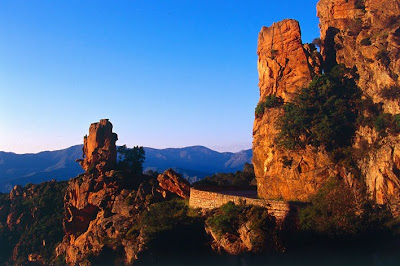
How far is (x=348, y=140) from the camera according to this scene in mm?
30594

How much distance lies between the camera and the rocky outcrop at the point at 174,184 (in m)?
35.0

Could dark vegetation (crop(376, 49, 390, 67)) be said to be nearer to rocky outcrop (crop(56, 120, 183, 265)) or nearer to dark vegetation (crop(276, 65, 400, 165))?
dark vegetation (crop(276, 65, 400, 165))

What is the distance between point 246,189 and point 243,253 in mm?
15627

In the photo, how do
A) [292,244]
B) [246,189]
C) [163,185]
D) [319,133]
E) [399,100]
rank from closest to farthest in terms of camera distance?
[292,244], [399,100], [319,133], [163,185], [246,189]

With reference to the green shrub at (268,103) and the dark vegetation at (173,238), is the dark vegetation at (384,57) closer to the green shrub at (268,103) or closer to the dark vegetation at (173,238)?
the green shrub at (268,103)

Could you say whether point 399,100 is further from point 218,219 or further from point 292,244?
point 218,219

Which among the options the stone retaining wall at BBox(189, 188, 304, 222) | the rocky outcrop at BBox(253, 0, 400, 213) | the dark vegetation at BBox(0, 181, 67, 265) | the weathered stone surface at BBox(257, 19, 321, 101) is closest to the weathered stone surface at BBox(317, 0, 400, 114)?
the rocky outcrop at BBox(253, 0, 400, 213)

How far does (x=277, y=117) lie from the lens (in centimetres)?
3403

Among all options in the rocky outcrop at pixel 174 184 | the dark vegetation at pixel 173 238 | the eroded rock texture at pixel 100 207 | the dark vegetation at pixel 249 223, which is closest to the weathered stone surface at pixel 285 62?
the rocky outcrop at pixel 174 184

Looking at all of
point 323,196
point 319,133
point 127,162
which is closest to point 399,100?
point 319,133

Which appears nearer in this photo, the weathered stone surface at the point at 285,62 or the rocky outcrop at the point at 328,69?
the rocky outcrop at the point at 328,69

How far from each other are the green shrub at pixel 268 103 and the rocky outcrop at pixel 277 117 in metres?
0.49

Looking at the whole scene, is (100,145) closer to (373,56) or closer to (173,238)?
(173,238)

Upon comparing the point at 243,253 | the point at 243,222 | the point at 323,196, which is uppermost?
the point at 323,196
